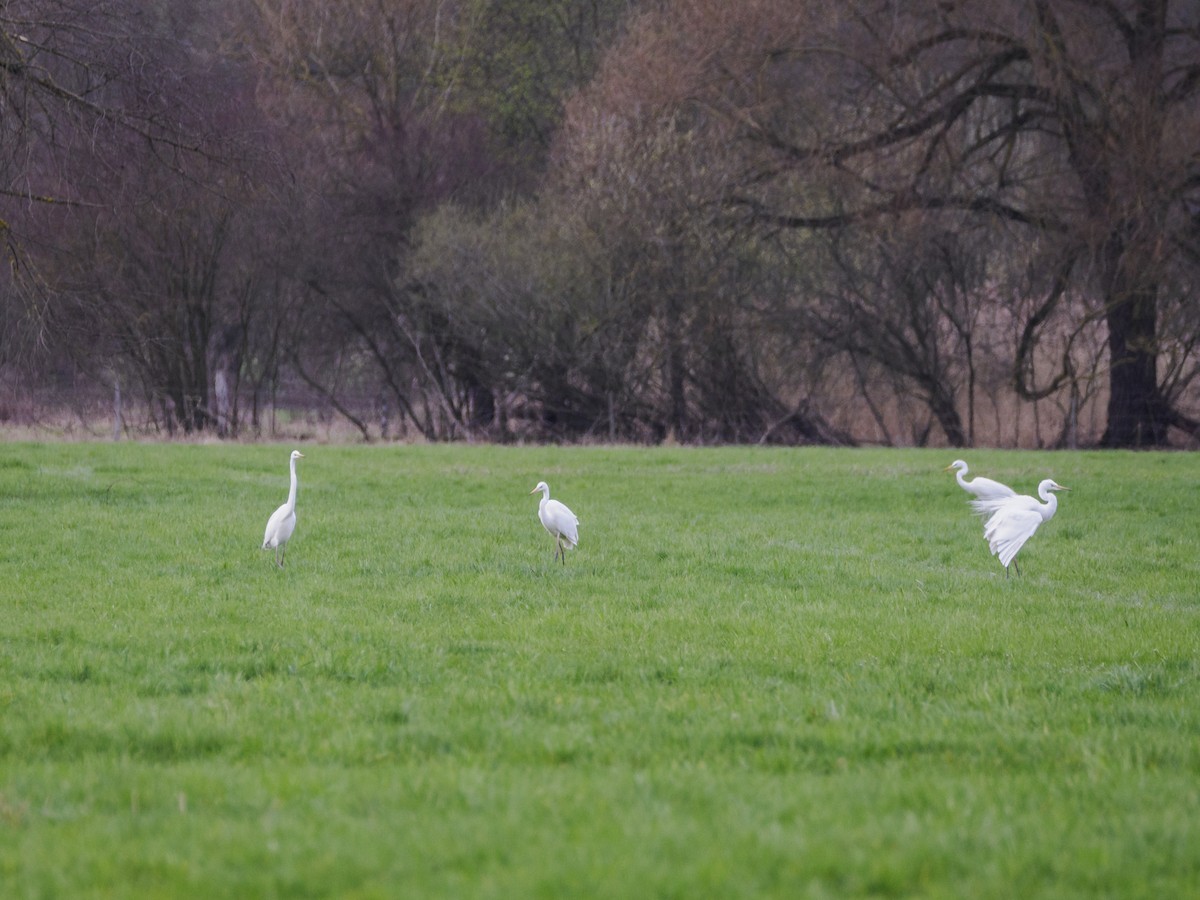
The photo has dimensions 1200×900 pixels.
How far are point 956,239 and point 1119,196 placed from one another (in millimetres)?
5278

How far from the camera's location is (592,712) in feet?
21.2

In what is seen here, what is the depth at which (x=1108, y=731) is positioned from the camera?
6.14 m

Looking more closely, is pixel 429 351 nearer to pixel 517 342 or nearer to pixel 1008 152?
pixel 517 342

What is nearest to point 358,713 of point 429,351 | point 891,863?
point 891,863

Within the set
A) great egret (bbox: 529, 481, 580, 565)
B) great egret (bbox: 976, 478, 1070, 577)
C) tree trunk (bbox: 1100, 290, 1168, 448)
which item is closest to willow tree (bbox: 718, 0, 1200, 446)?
tree trunk (bbox: 1100, 290, 1168, 448)

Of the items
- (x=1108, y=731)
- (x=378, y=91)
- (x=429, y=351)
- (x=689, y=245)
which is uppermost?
(x=378, y=91)

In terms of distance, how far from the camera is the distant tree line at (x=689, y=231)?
27.2 m

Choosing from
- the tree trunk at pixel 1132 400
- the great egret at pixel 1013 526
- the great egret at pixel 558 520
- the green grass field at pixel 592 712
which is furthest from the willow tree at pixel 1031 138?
the great egret at pixel 558 520

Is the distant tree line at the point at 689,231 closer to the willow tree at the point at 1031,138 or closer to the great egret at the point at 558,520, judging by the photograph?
the willow tree at the point at 1031,138

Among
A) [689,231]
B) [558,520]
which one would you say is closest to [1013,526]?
[558,520]

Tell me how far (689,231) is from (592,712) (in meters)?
24.8

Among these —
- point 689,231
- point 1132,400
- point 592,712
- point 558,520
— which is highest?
point 689,231

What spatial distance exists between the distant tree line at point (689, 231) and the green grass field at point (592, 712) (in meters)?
13.2

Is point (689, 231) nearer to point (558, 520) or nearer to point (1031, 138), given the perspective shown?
point (1031, 138)
